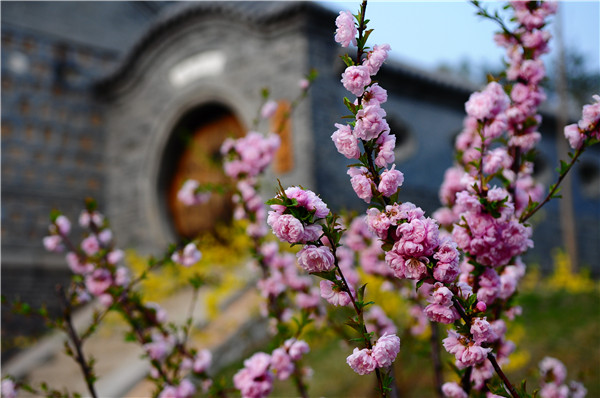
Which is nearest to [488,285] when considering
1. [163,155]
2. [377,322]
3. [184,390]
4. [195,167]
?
[377,322]

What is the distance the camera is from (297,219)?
47.2 inches

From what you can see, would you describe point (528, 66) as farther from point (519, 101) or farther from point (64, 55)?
point (64, 55)

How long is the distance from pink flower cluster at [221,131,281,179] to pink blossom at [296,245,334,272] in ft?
5.20

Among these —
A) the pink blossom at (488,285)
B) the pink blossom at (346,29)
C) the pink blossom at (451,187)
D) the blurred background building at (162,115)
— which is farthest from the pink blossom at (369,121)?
the blurred background building at (162,115)

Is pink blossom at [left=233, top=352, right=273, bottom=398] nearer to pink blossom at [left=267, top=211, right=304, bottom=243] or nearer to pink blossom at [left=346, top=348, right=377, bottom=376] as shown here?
pink blossom at [left=346, top=348, right=377, bottom=376]

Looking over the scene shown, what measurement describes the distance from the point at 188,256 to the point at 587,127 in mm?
1552

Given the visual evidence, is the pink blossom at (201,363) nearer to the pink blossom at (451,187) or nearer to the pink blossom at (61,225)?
the pink blossom at (61,225)

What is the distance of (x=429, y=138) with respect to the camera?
26.7ft

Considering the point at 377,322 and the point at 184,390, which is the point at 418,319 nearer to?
the point at 377,322

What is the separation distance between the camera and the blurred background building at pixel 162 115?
6914 mm

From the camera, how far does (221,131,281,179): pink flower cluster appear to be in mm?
2773

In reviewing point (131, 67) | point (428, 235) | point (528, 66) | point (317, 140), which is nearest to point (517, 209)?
point (528, 66)

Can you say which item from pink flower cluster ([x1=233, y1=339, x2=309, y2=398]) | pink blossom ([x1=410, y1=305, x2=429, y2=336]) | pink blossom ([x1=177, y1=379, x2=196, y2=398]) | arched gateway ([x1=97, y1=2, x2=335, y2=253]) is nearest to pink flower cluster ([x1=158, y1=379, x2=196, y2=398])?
pink blossom ([x1=177, y1=379, x2=196, y2=398])

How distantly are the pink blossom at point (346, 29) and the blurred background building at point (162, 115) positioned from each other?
521 centimetres
